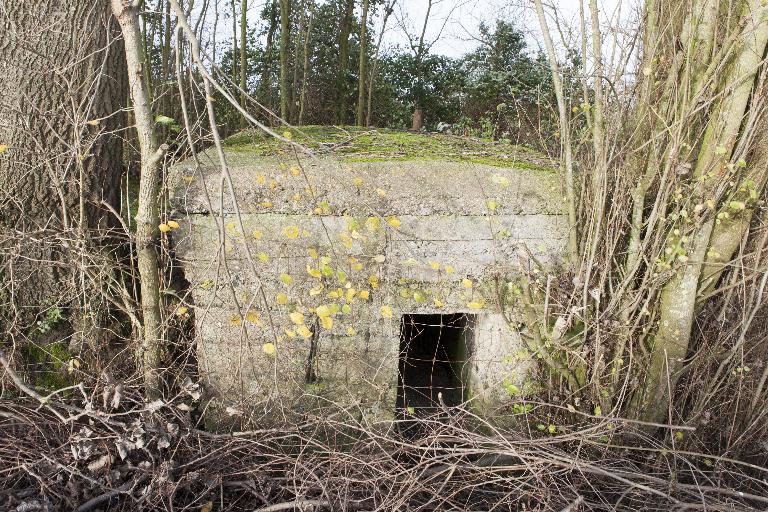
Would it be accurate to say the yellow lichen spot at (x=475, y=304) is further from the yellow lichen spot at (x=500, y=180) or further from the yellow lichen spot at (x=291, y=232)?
the yellow lichen spot at (x=291, y=232)

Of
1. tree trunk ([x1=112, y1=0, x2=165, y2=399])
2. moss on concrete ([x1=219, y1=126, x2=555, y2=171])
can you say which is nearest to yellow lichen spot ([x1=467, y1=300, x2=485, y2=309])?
moss on concrete ([x1=219, y1=126, x2=555, y2=171])

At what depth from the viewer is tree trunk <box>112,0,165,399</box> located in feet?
9.08

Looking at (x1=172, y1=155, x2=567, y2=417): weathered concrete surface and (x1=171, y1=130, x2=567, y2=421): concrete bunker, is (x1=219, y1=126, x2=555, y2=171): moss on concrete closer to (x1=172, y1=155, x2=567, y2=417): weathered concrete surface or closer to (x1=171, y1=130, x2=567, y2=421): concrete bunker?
(x1=171, y1=130, x2=567, y2=421): concrete bunker

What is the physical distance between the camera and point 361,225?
3273 mm

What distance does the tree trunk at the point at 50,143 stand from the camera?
10.8 feet

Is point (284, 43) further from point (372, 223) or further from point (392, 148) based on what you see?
point (372, 223)

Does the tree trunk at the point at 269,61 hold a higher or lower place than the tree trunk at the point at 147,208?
higher

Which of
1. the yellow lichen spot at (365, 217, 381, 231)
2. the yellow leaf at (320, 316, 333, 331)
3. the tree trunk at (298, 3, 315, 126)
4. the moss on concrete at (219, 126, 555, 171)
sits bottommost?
the yellow leaf at (320, 316, 333, 331)

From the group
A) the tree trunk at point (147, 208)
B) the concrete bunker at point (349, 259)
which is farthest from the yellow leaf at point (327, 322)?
the tree trunk at point (147, 208)

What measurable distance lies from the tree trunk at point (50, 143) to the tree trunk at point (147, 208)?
0.44 metres

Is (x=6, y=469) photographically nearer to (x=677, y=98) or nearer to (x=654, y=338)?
(x=654, y=338)

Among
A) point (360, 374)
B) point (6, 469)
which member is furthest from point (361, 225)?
point (6, 469)

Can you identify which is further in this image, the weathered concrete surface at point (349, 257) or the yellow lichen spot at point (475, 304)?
the yellow lichen spot at point (475, 304)

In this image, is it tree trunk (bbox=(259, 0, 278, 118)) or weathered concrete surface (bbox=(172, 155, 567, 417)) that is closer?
weathered concrete surface (bbox=(172, 155, 567, 417))
